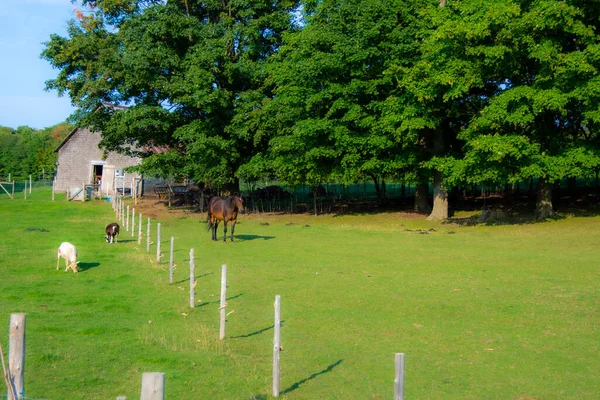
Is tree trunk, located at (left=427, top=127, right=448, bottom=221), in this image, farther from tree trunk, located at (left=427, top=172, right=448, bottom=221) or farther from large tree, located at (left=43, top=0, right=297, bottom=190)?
large tree, located at (left=43, top=0, right=297, bottom=190)

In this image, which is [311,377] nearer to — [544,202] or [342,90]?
[544,202]

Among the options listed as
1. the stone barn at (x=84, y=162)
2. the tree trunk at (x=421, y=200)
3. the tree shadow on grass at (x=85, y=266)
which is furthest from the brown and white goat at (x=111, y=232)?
the stone barn at (x=84, y=162)

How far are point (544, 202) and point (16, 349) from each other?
2802 centimetres

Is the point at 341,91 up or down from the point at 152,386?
up

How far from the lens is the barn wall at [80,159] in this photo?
53562mm

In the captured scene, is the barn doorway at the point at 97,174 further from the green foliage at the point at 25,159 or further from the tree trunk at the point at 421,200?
the tree trunk at the point at 421,200

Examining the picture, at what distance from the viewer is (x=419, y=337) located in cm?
1112

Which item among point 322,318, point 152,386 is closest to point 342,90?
point 322,318

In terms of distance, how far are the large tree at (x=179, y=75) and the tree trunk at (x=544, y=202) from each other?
16.7 meters

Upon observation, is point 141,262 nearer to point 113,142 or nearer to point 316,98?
point 316,98

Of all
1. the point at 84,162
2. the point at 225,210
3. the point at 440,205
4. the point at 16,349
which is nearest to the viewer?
the point at 16,349

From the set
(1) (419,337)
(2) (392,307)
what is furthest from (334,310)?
(1) (419,337)

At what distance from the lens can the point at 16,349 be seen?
577cm

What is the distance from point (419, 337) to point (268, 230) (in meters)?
19.7
